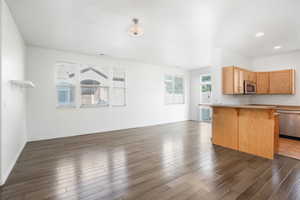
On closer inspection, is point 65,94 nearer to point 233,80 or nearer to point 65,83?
point 65,83

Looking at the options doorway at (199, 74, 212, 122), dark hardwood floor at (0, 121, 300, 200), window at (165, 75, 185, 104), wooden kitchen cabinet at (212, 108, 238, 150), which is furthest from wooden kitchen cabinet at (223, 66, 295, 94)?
window at (165, 75, 185, 104)

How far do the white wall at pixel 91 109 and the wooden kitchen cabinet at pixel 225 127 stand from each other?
124 inches

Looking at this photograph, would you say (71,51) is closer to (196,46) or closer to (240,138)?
(196,46)

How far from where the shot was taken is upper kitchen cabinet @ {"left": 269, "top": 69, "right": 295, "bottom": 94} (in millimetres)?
4703

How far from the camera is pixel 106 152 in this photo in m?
3.39

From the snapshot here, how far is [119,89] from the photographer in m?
5.77

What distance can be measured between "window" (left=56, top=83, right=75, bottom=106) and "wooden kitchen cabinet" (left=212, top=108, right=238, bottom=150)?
4377 mm

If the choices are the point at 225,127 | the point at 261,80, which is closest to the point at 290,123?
the point at 261,80

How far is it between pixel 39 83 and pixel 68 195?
369 centimetres

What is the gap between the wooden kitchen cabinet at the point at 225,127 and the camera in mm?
3574

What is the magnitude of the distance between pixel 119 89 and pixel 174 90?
9.75 ft

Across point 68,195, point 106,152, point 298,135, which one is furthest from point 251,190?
point 298,135

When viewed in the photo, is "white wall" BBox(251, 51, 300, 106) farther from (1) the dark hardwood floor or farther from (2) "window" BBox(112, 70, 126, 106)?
(2) "window" BBox(112, 70, 126, 106)

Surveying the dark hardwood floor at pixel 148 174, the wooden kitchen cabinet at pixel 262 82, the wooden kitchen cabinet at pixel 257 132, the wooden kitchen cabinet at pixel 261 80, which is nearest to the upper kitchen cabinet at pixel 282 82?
the wooden kitchen cabinet at pixel 261 80
